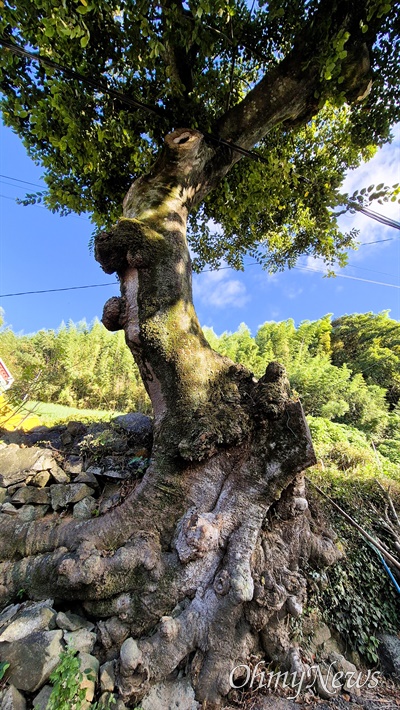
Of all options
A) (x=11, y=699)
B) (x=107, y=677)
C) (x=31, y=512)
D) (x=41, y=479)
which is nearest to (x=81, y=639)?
(x=107, y=677)

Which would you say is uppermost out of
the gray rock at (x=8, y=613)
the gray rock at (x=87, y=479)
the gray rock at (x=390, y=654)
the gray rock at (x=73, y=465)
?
the gray rock at (x=73, y=465)

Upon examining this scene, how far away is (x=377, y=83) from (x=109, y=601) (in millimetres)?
5440

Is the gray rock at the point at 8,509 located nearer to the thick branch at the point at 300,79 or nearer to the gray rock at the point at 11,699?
the gray rock at the point at 11,699

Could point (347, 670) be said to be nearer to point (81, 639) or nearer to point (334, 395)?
point (81, 639)

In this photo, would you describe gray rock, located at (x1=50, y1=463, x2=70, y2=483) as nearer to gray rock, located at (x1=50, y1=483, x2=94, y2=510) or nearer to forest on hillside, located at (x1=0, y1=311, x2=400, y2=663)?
gray rock, located at (x1=50, y1=483, x2=94, y2=510)

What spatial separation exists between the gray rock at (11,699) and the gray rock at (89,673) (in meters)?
0.26

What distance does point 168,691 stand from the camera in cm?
147

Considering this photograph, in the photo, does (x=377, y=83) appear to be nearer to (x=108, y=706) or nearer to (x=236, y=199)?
(x=236, y=199)

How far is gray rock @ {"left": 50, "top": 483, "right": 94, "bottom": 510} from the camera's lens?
2170mm

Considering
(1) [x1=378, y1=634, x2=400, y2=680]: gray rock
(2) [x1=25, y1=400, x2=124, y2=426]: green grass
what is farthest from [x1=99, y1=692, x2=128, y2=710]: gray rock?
(2) [x1=25, y1=400, x2=124, y2=426]: green grass

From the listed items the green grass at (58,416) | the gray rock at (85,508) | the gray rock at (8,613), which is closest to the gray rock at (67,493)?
the gray rock at (85,508)

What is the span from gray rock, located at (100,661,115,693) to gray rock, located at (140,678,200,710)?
0.60 feet

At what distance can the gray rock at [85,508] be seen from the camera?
2104 mm

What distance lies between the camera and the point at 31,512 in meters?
2.12
